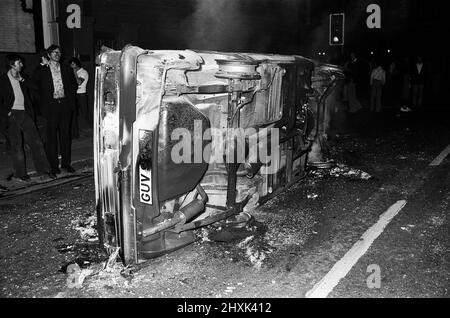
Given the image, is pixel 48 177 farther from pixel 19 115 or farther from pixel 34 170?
pixel 19 115

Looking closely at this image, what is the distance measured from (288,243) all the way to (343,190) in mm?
2045

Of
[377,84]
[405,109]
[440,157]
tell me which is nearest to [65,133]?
[440,157]

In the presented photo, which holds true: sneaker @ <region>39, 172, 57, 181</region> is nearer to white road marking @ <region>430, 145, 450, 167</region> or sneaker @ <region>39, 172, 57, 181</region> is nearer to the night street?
the night street

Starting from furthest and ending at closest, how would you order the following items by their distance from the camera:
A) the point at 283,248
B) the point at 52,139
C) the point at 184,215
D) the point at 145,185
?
the point at 52,139, the point at 283,248, the point at 184,215, the point at 145,185

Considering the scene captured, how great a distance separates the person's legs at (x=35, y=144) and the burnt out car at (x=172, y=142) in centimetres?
329

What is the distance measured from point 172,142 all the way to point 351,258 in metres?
1.90

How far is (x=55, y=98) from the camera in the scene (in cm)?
637

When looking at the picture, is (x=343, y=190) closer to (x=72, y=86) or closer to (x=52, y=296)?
(x=52, y=296)

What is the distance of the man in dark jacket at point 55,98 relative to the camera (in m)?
6.28

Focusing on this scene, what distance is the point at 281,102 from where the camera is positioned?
15.7ft

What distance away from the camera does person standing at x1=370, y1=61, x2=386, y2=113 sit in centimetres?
1390

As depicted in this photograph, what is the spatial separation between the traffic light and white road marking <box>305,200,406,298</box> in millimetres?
10513

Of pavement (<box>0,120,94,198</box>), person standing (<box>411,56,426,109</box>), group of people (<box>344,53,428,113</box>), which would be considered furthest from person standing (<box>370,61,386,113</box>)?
pavement (<box>0,120,94,198</box>)

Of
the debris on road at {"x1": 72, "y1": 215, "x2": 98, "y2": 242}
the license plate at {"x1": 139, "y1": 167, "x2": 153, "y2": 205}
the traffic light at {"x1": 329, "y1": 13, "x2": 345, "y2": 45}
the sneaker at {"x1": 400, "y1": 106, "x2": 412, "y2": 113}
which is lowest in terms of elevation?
the debris on road at {"x1": 72, "y1": 215, "x2": 98, "y2": 242}
